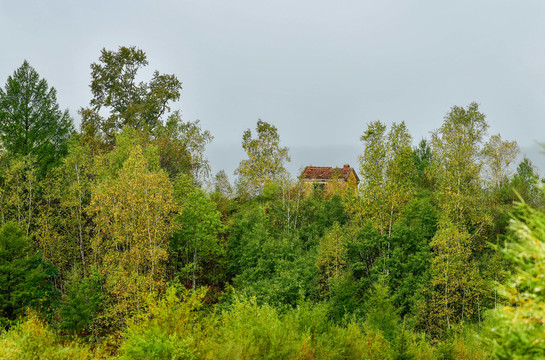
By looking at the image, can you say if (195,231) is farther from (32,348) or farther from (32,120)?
(32,120)

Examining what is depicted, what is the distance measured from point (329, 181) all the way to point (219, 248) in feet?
70.2

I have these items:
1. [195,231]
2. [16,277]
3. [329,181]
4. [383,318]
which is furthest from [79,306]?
[329,181]

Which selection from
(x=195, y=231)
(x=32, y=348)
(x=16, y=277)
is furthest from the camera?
(x=195, y=231)

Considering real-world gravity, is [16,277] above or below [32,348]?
above

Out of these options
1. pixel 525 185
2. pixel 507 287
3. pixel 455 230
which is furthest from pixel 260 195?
pixel 507 287

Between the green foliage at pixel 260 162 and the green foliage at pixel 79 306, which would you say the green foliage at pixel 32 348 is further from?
the green foliage at pixel 260 162

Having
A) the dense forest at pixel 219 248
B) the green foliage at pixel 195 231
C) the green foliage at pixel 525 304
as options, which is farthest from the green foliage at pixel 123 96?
the green foliage at pixel 525 304

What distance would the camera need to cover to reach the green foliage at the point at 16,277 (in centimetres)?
3121

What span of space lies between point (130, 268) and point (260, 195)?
22.5 meters

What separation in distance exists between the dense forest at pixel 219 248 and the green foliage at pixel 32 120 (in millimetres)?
142

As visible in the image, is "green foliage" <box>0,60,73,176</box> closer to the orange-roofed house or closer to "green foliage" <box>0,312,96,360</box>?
"green foliage" <box>0,312,96,360</box>

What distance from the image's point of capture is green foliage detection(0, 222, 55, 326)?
3121 centimetres

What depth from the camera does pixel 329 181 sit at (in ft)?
181

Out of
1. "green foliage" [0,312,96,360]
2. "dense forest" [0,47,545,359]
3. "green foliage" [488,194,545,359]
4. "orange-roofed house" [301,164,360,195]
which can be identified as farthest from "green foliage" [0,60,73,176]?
"green foliage" [488,194,545,359]
